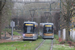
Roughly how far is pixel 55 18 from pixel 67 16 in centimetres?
3146

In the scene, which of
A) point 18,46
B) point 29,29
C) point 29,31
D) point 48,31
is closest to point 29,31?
Answer: point 29,31

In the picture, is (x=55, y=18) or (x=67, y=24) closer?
(x=67, y=24)

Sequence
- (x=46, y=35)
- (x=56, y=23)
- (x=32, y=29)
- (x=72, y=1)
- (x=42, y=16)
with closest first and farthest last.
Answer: (x=72, y=1)
(x=32, y=29)
(x=46, y=35)
(x=56, y=23)
(x=42, y=16)

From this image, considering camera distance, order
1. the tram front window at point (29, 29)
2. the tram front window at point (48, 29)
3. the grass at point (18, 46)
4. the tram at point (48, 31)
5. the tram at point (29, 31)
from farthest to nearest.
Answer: the tram front window at point (48, 29) < the tram at point (48, 31) < the tram front window at point (29, 29) < the tram at point (29, 31) < the grass at point (18, 46)

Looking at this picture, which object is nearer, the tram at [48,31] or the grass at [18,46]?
the grass at [18,46]

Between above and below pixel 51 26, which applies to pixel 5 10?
above

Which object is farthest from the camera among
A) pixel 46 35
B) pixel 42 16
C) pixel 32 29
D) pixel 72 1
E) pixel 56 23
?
pixel 42 16

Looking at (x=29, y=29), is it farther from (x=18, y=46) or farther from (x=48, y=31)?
(x=18, y=46)

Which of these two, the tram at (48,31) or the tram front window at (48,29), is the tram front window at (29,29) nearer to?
the tram at (48,31)

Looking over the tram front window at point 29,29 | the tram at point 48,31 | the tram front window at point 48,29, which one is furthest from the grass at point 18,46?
the tram front window at point 48,29

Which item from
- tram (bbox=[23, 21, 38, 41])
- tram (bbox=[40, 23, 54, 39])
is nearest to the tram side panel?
tram (bbox=[23, 21, 38, 41])

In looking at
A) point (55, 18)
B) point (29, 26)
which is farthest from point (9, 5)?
point (55, 18)

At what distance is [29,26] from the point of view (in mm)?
27000

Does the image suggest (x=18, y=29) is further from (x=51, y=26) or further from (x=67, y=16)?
(x=67, y=16)
